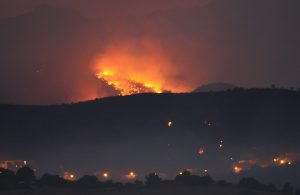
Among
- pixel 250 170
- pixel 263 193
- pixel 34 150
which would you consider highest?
pixel 34 150

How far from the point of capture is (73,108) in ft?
545

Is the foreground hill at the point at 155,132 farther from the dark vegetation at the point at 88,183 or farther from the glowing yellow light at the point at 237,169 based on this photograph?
the dark vegetation at the point at 88,183

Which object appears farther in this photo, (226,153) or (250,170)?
(226,153)

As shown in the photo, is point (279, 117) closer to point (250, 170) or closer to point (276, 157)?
point (276, 157)

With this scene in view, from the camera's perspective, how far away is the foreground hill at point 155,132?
114 metres

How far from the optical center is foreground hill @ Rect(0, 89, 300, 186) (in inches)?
4493

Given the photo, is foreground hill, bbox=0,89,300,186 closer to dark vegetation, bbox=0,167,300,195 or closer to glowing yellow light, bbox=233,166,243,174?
glowing yellow light, bbox=233,166,243,174

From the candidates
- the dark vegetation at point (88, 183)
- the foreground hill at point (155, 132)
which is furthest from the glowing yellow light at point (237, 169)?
the dark vegetation at point (88, 183)

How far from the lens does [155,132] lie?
463 feet

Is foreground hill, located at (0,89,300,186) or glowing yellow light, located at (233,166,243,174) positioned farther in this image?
foreground hill, located at (0,89,300,186)

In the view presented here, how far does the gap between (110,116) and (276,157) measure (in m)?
59.3

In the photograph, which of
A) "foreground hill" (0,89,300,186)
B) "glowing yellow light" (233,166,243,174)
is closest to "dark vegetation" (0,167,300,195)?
"foreground hill" (0,89,300,186)

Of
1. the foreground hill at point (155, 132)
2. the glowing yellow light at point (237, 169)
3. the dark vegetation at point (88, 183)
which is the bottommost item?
the dark vegetation at point (88, 183)

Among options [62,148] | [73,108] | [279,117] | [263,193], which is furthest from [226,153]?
[263,193]
